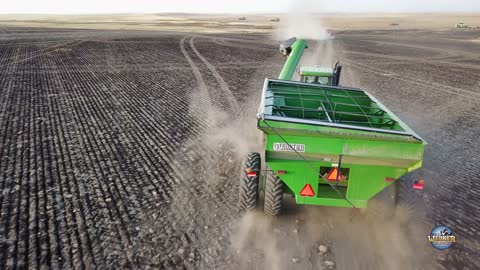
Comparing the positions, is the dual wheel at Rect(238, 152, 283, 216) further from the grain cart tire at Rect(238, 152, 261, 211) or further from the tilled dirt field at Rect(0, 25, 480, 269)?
the tilled dirt field at Rect(0, 25, 480, 269)

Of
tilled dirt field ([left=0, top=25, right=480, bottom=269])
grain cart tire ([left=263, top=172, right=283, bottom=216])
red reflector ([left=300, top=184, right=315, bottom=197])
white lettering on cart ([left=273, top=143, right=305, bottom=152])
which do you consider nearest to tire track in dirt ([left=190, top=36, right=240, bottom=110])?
tilled dirt field ([left=0, top=25, right=480, bottom=269])

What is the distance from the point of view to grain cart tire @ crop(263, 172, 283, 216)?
20.3ft

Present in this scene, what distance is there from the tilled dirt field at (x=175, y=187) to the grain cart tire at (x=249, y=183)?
0.28 m

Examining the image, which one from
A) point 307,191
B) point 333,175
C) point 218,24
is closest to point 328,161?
point 333,175

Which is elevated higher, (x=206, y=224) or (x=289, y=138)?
(x=289, y=138)

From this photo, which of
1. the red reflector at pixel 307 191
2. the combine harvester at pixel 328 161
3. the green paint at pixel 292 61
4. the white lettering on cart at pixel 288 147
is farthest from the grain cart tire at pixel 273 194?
the green paint at pixel 292 61

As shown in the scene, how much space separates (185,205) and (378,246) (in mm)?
3567

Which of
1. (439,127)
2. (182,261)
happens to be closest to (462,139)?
(439,127)

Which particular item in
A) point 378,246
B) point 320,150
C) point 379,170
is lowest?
point 378,246

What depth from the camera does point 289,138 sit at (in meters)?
5.65

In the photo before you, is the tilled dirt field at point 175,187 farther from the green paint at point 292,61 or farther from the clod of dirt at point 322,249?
the green paint at point 292,61

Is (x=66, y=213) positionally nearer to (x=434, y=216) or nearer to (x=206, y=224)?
(x=206, y=224)

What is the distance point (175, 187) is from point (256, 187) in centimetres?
211

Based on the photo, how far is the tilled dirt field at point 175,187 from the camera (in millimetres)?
5605
